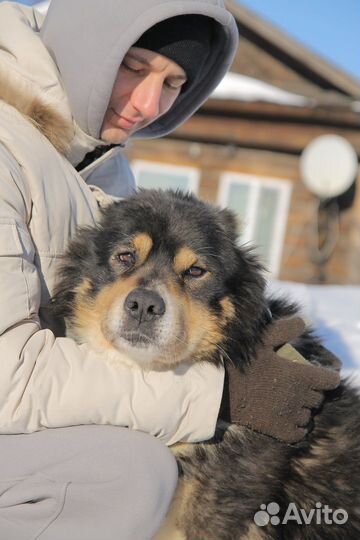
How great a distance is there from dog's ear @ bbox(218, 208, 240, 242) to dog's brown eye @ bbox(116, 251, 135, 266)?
0.45 metres

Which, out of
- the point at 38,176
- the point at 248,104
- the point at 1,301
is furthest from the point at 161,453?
the point at 248,104

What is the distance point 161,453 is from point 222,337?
1.65 feet

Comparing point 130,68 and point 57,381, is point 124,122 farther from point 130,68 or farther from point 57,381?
point 57,381

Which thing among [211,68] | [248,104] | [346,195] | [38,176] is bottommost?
[346,195]

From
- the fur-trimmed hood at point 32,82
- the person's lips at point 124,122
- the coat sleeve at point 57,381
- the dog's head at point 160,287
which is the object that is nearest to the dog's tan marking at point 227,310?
the dog's head at point 160,287

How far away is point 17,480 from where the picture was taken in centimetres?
202

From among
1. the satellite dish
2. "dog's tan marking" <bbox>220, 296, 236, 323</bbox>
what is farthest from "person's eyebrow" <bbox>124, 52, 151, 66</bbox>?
the satellite dish

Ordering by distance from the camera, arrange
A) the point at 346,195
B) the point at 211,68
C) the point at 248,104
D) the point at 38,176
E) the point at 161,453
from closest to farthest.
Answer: the point at 161,453, the point at 38,176, the point at 211,68, the point at 248,104, the point at 346,195

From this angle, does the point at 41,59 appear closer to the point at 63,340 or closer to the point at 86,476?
the point at 63,340

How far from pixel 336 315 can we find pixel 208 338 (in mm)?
2943

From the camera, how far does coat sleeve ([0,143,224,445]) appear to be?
1.97 m

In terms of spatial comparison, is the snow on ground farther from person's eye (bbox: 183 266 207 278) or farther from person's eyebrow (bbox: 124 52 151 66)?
person's eyebrow (bbox: 124 52 151 66)

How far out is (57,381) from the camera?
201 centimetres

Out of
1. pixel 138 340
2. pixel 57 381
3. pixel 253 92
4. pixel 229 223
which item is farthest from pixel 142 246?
pixel 253 92
